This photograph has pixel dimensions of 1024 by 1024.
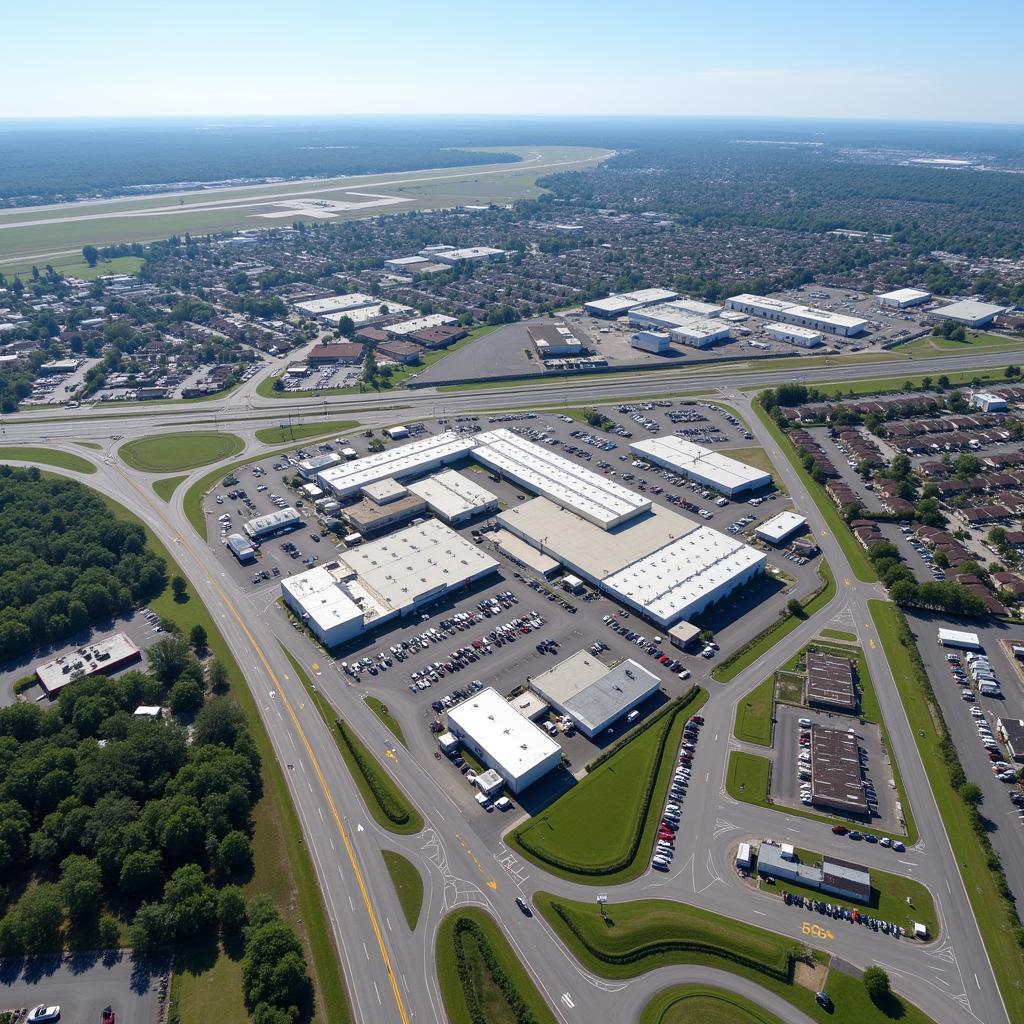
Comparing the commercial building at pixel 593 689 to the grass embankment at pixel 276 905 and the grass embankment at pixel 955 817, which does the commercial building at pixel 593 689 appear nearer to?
the grass embankment at pixel 955 817

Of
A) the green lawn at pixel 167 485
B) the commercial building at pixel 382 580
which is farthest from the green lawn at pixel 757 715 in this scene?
the green lawn at pixel 167 485

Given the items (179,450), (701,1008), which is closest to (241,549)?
(179,450)

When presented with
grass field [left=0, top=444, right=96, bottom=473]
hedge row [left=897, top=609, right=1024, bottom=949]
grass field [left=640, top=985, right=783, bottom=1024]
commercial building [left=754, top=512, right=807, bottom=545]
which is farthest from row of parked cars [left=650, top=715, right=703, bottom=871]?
grass field [left=0, top=444, right=96, bottom=473]

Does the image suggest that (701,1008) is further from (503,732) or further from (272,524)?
(272,524)

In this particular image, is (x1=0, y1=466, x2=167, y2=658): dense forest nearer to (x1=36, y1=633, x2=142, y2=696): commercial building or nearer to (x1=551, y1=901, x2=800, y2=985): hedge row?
(x1=36, y1=633, x2=142, y2=696): commercial building

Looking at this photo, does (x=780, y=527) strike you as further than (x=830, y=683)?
Yes

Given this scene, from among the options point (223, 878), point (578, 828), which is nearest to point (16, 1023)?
point (223, 878)

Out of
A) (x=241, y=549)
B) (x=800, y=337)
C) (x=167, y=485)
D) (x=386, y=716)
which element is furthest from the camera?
(x=800, y=337)
